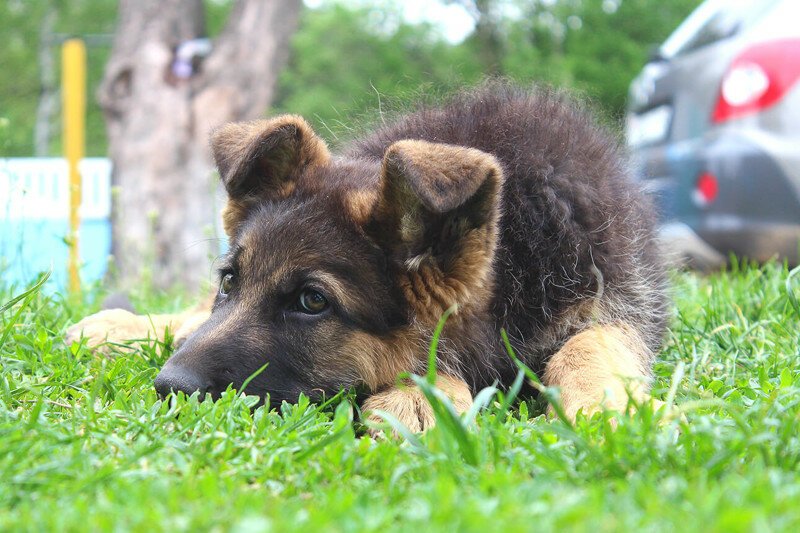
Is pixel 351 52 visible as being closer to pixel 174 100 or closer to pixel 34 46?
pixel 34 46

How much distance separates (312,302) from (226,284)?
0.51 m

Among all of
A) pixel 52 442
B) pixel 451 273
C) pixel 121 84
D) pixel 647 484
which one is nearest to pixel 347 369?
pixel 451 273

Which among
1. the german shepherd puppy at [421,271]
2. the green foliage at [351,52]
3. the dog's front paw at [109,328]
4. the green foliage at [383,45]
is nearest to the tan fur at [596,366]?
the german shepherd puppy at [421,271]

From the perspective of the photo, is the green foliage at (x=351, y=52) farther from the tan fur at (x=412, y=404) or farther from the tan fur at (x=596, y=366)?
the tan fur at (x=412, y=404)

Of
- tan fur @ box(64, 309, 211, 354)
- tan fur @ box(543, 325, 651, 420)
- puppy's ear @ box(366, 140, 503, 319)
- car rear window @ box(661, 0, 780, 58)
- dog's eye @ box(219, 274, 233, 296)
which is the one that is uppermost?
car rear window @ box(661, 0, 780, 58)

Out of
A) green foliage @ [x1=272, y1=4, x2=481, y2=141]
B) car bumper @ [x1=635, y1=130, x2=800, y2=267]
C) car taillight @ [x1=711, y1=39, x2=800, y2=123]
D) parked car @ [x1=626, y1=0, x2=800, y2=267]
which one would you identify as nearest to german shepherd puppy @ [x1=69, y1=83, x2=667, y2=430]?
parked car @ [x1=626, y1=0, x2=800, y2=267]

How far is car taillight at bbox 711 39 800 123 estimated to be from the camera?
7969mm

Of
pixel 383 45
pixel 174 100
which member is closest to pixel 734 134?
pixel 174 100

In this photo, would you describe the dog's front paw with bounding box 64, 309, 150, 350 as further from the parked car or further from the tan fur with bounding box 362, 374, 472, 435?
the parked car

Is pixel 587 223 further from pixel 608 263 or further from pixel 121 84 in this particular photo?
pixel 121 84

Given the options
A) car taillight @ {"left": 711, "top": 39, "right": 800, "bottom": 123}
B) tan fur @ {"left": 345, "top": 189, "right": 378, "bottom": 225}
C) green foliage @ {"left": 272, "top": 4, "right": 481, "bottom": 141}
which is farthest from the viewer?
green foliage @ {"left": 272, "top": 4, "right": 481, "bottom": 141}

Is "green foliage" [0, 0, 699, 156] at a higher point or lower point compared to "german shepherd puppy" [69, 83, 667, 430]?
higher

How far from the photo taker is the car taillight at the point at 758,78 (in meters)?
7.97

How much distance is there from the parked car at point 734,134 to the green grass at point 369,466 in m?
4.89
